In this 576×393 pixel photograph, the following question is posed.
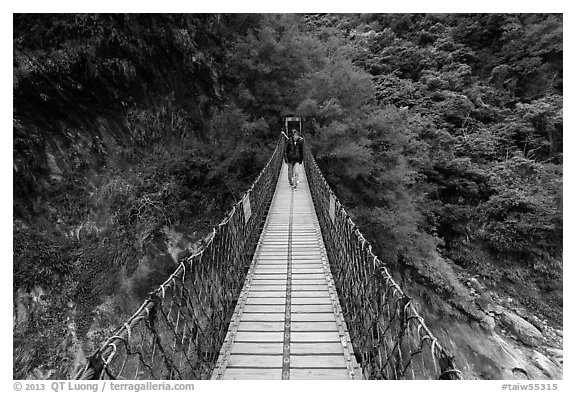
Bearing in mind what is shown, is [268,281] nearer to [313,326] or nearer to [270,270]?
[270,270]

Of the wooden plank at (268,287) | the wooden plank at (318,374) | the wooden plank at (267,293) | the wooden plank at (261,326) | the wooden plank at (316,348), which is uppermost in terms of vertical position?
the wooden plank at (268,287)

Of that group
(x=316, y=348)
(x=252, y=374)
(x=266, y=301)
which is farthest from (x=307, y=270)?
(x=252, y=374)

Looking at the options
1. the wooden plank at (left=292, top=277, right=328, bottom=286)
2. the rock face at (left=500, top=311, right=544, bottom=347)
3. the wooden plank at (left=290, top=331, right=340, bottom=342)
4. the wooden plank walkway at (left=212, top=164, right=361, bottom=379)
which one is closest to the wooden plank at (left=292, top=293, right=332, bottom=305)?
the wooden plank walkway at (left=212, top=164, right=361, bottom=379)

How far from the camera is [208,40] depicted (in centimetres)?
823

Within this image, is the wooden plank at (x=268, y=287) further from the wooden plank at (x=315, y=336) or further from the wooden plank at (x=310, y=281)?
the wooden plank at (x=315, y=336)

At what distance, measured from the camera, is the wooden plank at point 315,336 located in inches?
86.0

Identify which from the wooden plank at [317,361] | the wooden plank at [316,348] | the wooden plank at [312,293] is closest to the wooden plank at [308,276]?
the wooden plank at [312,293]

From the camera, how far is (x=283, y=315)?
8.09 ft

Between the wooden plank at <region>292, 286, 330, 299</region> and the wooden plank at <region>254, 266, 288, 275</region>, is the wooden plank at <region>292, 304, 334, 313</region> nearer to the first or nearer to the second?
the wooden plank at <region>292, 286, 330, 299</region>

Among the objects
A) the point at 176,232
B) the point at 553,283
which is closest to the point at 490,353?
the point at 553,283

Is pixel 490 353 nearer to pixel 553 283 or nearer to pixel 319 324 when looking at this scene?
pixel 553 283

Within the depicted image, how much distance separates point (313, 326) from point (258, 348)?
423 mm

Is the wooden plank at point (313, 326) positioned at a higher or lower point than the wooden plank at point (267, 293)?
lower

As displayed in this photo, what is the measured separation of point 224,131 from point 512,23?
1117 cm
